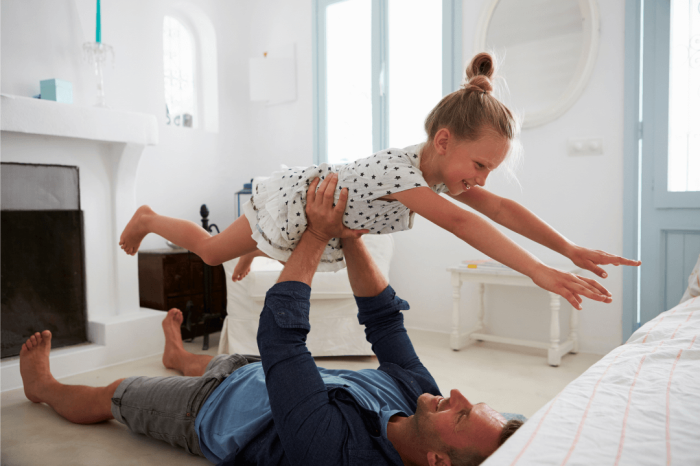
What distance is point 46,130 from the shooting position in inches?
93.7

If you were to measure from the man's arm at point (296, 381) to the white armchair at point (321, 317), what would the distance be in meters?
1.47

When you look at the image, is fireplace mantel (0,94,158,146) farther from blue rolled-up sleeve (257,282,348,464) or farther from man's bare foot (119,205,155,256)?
blue rolled-up sleeve (257,282,348,464)

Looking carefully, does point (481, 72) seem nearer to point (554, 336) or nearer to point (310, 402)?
point (310, 402)

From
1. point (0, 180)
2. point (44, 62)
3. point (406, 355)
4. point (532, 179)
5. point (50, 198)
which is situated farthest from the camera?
point (532, 179)

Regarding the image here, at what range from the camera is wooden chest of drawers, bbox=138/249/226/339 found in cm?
300

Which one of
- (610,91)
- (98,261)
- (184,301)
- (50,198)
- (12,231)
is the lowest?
(184,301)

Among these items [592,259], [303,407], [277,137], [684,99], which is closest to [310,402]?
[303,407]

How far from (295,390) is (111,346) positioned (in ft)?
6.68

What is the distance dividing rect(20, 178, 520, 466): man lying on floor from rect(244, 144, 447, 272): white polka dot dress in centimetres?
5

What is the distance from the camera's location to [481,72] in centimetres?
136

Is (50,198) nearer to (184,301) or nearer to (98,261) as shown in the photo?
(98,261)

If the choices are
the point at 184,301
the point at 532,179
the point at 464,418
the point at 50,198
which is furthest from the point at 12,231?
the point at 532,179

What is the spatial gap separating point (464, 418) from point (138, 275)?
106 inches

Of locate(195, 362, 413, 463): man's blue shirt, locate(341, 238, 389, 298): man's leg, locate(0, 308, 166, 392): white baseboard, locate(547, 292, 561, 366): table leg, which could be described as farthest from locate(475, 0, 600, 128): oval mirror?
locate(0, 308, 166, 392): white baseboard
